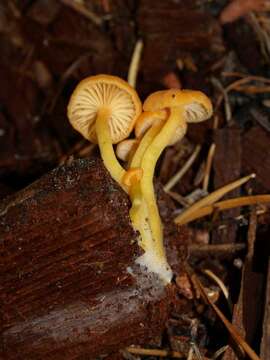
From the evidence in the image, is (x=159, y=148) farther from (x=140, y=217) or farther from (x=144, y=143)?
(x=140, y=217)

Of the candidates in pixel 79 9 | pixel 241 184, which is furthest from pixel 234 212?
pixel 79 9

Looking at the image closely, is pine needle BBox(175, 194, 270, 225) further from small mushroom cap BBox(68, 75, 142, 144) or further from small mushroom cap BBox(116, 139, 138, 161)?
small mushroom cap BBox(68, 75, 142, 144)

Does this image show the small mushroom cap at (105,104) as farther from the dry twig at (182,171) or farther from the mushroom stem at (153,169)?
the dry twig at (182,171)

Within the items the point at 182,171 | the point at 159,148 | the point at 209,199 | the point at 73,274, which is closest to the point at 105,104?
the point at 159,148

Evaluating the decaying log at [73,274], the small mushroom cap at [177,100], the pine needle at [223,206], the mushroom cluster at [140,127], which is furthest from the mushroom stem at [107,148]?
the pine needle at [223,206]

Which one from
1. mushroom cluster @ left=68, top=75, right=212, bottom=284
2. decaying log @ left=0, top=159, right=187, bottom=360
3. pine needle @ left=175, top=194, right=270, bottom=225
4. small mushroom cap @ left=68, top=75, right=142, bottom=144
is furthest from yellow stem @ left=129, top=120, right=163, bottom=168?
pine needle @ left=175, top=194, right=270, bottom=225

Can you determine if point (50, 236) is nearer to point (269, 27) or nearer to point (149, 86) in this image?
point (149, 86)
